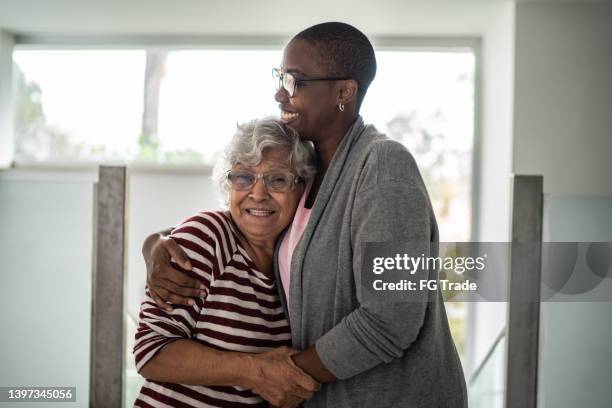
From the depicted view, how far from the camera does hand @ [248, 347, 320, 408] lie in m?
1.47

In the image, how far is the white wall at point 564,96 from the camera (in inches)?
108

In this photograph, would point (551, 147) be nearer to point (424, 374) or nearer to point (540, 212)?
point (540, 212)

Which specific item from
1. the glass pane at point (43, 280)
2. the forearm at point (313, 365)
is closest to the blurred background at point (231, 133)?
the glass pane at point (43, 280)

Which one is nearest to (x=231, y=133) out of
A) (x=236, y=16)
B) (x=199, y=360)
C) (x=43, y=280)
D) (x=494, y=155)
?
(x=236, y=16)

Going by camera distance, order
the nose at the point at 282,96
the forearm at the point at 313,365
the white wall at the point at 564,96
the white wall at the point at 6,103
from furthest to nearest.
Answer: the white wall at the point at 6,103 < the white wall at the point at 564,96 < the nose at the point at 282,96 < the forearm at the point at 313,365

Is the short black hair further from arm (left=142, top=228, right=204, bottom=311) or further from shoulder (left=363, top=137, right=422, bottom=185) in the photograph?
arm (left=142, top=228, right=204, bottom=311)

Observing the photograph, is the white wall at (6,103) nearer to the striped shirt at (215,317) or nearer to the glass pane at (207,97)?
the glass pane at (207,97)

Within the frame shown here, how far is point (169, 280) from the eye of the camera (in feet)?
4.84

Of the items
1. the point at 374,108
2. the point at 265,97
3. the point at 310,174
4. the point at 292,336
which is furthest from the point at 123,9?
the point at 292,336

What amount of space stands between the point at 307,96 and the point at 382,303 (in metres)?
0.54

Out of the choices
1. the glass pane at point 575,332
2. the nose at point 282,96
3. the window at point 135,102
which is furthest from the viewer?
the window at point 135,102

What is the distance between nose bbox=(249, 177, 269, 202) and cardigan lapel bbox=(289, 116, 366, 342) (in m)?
0.17

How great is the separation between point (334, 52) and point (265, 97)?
213 cm

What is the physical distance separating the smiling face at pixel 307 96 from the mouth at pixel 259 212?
0.73 ft
